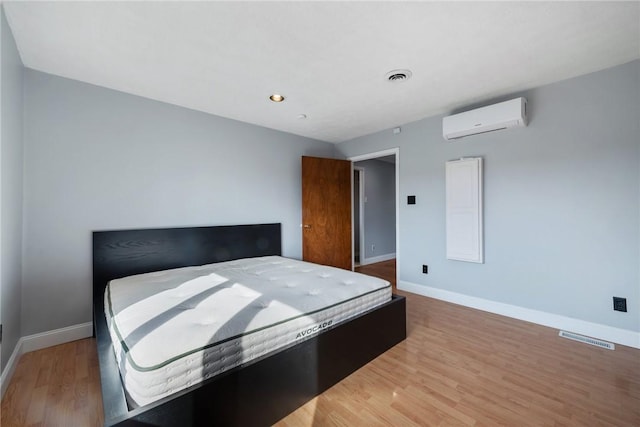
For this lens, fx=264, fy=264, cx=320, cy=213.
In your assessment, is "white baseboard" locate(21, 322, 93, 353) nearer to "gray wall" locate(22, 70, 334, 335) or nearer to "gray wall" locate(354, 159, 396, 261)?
"gray wall" locate(22, 70, 334, 335)

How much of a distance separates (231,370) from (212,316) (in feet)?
1.07

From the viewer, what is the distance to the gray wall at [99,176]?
7.16 feet

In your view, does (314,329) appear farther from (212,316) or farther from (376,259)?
(376,259)

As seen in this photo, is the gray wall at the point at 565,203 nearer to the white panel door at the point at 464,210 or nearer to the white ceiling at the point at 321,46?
the white panel door at the point at 464,210

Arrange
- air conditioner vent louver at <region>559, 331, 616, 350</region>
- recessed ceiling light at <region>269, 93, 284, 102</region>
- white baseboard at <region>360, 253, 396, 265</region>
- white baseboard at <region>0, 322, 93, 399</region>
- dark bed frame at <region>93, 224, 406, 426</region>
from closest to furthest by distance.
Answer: dark bed frame at <region>93, 224, 406, 426</region> < white baseboard at <region>0, 322, 93, 399</region> < air conditioner vent louver at <region>559, 331, 616, 350</region> < recessed ceiling light at <region>269, 93, 284, 102</region> < white baseboard at <region>360, 253, 396, 265</region>

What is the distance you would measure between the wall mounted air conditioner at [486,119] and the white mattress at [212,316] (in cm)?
196

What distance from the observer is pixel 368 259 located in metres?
5.53

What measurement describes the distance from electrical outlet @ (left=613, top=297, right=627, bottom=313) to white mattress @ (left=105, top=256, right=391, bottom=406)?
6.25ft

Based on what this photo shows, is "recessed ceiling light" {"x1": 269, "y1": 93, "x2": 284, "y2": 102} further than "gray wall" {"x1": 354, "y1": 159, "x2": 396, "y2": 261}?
No

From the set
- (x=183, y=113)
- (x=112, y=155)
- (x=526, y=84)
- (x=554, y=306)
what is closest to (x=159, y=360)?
(x=112, y=155)

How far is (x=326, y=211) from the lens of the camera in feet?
13.7

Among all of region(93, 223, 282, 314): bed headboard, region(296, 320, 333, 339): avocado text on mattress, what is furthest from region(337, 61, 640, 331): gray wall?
region(93, 223, 282, 314): bed headboard

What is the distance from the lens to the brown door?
3.98m

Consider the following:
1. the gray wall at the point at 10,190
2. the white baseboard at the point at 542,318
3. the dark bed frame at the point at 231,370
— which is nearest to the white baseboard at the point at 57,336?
the gray wall at the point at 10,190
